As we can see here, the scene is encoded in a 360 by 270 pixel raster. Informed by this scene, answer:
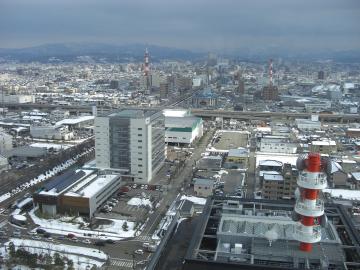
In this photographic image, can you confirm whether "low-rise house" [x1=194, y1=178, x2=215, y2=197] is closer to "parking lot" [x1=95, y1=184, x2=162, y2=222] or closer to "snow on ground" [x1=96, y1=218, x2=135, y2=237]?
"parking lot" [x1=95, y1=184, x2=162, y2=222]

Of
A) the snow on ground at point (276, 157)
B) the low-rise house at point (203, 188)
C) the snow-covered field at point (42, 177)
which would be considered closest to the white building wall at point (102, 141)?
the snow-covered field at point (42, 177)

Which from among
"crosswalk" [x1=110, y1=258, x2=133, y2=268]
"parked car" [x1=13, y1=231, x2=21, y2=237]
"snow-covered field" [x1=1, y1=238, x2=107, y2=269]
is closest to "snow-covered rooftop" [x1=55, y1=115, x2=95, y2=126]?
"parked car" [x1=13, y1=231, x2=21, y2=237]

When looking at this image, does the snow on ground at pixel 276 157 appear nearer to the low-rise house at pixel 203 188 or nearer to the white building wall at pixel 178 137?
the white building wall at pixel 178 137

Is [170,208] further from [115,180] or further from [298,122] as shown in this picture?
[298,122]

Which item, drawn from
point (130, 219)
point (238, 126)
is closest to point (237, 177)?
point (130, 219)

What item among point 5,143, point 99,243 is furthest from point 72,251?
point 5,143

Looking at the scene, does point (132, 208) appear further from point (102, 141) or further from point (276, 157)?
point (276, 157)
